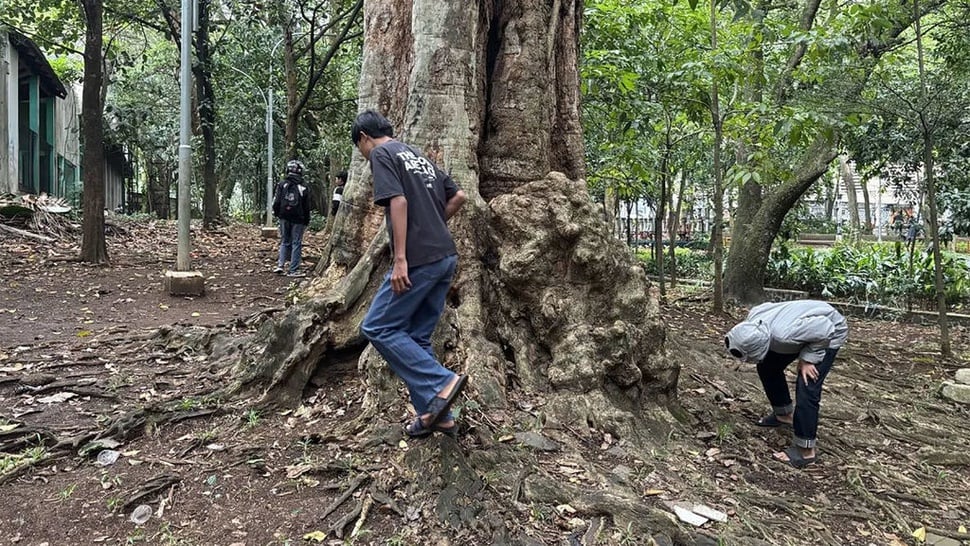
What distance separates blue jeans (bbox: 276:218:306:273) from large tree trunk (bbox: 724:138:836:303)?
290 inches

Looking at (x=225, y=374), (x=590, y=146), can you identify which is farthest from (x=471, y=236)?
(x=590, y=146)

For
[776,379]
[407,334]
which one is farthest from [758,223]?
[407,334]

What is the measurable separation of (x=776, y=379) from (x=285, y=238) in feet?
26.9

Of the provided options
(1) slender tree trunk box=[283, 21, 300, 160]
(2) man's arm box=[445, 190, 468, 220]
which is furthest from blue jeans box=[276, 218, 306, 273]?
(2) man's arm box=[445, 190, 468, 220]

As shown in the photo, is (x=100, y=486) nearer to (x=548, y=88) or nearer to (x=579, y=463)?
(x=579, y=463)

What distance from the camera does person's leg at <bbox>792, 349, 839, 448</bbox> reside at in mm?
4492

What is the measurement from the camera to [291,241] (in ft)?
36.9

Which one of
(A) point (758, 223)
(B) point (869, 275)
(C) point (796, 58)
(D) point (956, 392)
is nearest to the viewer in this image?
(D) point (956, 392)

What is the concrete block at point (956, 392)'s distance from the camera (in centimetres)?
665

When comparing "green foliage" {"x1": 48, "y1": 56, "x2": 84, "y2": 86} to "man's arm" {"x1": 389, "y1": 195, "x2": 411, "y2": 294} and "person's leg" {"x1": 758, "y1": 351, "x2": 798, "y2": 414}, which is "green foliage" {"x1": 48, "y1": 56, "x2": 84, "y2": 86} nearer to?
"man's arm" {"x1": 389, "y1": 195, "x2": 411, "y2": 294}

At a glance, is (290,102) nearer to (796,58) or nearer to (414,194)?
(796,58)

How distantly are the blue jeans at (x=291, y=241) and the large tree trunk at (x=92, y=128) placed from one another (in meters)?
2.59

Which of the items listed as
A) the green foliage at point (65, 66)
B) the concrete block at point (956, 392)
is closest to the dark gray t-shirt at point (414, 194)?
the concrete block at point (956, 392)

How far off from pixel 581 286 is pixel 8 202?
39.7 feet
